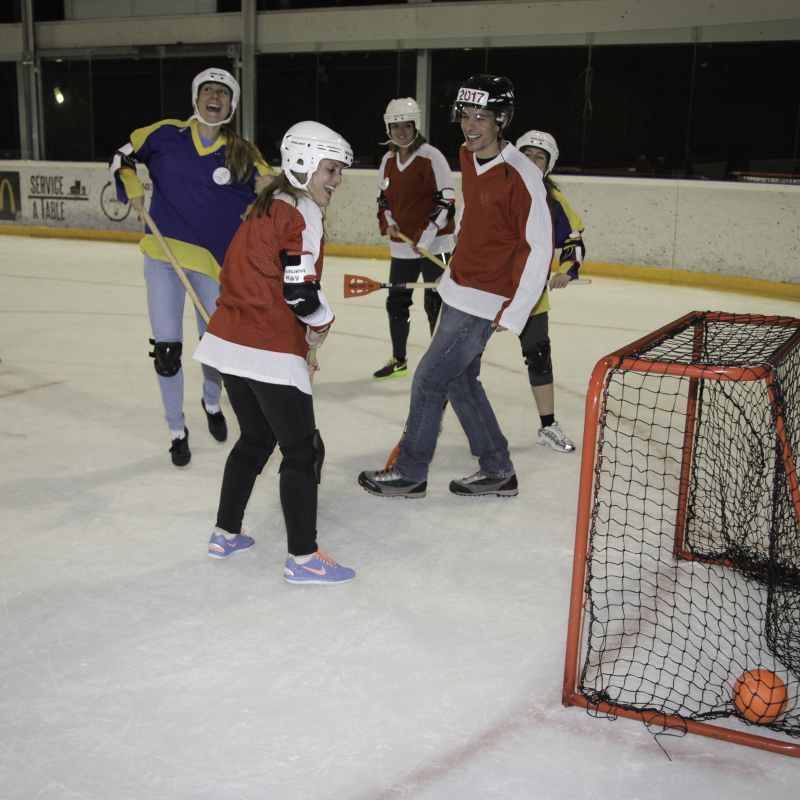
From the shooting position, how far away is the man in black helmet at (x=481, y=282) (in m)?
2.60

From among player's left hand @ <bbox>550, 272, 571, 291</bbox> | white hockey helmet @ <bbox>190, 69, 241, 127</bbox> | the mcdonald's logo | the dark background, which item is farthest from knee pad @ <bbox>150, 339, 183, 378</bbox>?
the mcdonald's logo

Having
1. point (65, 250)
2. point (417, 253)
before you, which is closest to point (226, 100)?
point (417, 253)

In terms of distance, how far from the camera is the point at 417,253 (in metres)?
4.34

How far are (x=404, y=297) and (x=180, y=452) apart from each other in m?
1.58

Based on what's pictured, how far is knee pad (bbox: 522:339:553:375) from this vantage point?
3.37m

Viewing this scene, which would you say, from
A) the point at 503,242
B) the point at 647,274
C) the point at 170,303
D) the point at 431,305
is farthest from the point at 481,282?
the point at 647,274

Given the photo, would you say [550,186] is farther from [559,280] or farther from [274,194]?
[274,194]

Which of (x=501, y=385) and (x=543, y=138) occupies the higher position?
(x=543, y=138)

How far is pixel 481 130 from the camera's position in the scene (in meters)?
2.60

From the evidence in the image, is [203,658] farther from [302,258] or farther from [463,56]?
[463,56]

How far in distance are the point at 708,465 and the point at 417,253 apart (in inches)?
74.3

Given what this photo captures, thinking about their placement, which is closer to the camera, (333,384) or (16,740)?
(16,740)

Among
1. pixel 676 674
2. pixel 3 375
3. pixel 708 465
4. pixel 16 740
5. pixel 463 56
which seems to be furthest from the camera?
pixel 463 56

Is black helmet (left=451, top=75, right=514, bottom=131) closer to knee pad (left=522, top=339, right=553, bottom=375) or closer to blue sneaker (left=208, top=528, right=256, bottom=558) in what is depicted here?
knee pad (left=522, top=339, right=553, bottom=375)
